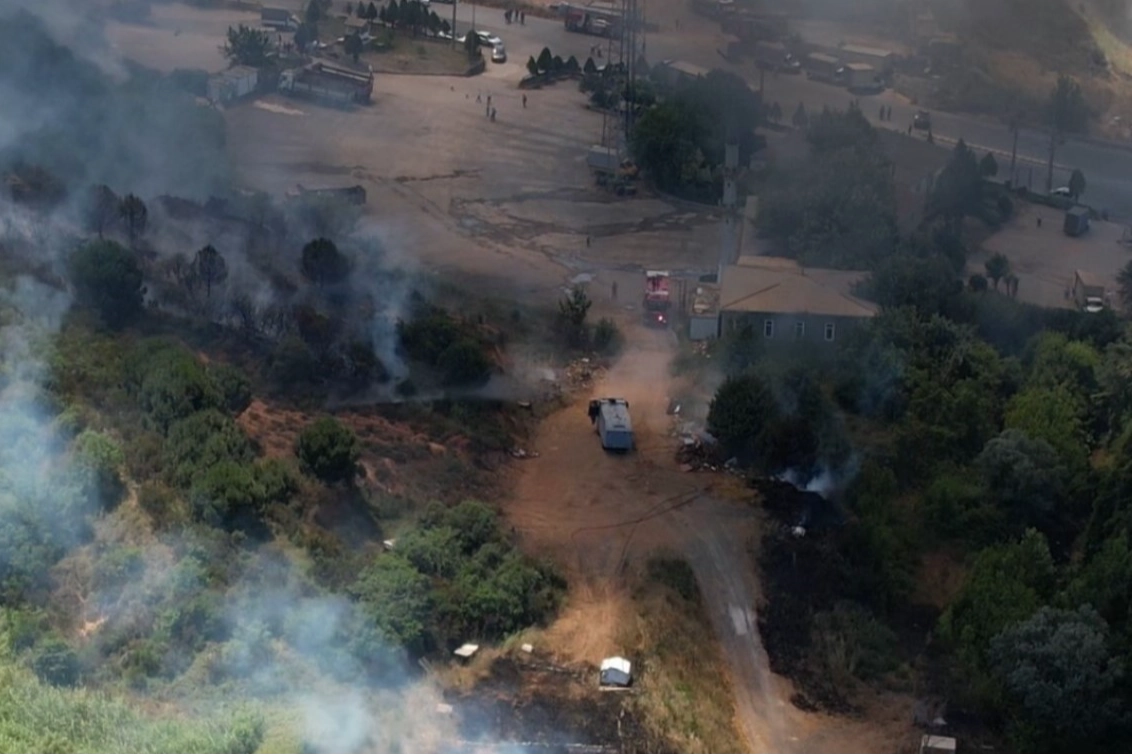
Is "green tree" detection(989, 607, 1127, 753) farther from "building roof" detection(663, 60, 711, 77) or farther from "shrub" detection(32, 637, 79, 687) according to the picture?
"building roof" detection(663, 60, 711, 77)

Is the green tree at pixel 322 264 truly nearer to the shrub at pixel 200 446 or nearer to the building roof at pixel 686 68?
the shrub at pixel 200 446

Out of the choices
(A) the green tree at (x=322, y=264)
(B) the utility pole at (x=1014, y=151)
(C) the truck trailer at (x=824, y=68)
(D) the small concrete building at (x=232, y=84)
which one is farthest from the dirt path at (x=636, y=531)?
(C) the truck trailer at (x=824, y=68)

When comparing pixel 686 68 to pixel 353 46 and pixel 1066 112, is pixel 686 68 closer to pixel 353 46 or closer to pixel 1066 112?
pixel 353 46

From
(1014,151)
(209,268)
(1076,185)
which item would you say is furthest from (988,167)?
(209,268)

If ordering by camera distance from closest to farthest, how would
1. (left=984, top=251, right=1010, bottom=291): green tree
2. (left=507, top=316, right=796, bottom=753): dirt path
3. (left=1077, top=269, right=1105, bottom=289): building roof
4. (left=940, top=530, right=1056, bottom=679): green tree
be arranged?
(left=940, top=530, right=1056, bottom=679): green tree
(left=507, top=316, right=796, bottom=753): dirt path
(left=1077, top=269, right=1105, bottom=289): building roof
(left=984, top=251, right=1010, bottom=291): green tree

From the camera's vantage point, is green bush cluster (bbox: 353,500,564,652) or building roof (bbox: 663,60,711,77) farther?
building roof (bbox: 663,60,711,77)

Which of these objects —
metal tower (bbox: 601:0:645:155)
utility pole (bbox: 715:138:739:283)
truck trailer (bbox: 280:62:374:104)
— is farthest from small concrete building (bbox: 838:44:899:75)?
truck trailer (bbox: 280:62:374:104)
